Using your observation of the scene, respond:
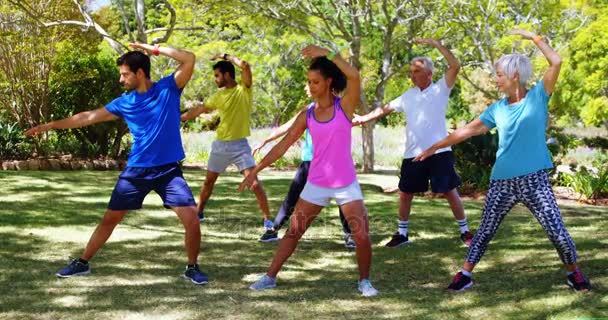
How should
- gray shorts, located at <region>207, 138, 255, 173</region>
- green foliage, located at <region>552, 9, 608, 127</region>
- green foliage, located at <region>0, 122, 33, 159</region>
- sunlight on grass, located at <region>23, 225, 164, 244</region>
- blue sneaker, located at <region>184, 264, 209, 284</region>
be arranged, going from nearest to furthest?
blue sneaker, located at <region>184, 264, 209, 284</region>
sunlight on grass, located at <region>23, 225, 164, 244</region>
gray shorts, located at <region>207, 138, 255, 173</region>
green foliage, located at <region>0, 122, 33, 159</region>
green foliage, located at <region>552, 9, 608, 127</region>

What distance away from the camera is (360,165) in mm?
18453

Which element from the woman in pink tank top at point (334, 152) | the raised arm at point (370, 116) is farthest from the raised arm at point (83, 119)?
the raised arm at point (370, 116)

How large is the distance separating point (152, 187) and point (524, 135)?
257cm

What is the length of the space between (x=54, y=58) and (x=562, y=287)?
13.4 meters

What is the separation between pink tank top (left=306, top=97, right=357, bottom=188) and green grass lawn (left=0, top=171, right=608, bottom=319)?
2.57 ft

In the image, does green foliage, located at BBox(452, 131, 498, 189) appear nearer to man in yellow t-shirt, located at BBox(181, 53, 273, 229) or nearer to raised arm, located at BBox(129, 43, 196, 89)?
man in yellow t-shirt, located at BBox(181, 53, 273, 229)

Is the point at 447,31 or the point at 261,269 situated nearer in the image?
the point at 261,269

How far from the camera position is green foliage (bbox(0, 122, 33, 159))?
14.7 metres

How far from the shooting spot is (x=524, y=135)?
4.79 m

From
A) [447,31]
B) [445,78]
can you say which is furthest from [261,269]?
[447,31]

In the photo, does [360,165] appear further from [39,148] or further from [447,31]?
[39,148]

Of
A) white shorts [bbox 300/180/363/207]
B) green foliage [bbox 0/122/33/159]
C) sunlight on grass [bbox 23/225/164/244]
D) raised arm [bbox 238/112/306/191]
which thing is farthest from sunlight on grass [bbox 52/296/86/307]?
green foliage [bbox 0/122/33/159]

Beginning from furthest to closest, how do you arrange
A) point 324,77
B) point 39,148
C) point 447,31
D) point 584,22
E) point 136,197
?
point 584,22 < point 447,31 < point 39,148 < point 136,197 < point 324,77

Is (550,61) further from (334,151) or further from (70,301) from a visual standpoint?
(70,301)
